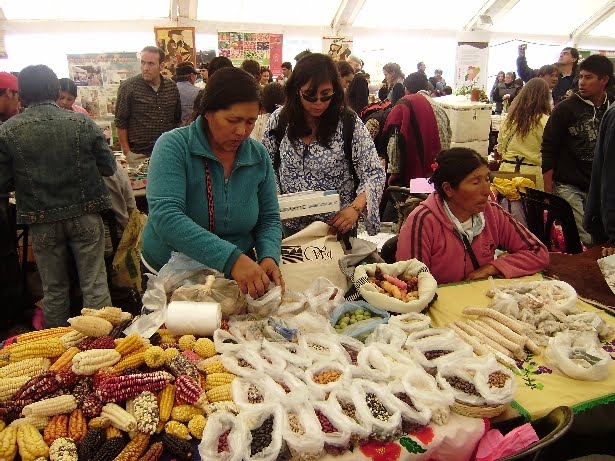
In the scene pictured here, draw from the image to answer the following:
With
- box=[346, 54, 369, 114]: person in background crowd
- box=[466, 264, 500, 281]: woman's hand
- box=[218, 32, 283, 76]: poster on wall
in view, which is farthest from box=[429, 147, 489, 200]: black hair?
box=[218, 32, 283, 76]: poster on wall

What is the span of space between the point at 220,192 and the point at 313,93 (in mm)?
875

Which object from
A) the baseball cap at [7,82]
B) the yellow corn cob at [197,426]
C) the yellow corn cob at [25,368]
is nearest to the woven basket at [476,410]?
the yellow corn cob at [197,426]

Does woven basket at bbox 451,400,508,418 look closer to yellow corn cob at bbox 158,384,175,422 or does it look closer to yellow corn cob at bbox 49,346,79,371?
yellow corn cob at bbox 158,384,175,422

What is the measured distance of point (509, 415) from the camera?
1.63 m

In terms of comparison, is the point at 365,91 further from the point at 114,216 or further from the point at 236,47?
the point at 236,47

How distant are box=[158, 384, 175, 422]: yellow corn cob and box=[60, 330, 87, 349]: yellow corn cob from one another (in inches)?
16.6

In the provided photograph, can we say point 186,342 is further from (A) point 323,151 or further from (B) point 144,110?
(B) point 144,110

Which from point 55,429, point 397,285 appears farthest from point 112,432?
point 397,285

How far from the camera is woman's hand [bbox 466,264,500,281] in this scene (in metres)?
2.65

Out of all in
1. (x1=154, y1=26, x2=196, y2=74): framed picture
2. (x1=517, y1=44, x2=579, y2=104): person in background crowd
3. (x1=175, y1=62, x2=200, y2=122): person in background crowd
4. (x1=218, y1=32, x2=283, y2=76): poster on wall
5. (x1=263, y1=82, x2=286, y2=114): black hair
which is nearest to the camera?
(x1=263, y1=82, x2=286, y2=114): black hair

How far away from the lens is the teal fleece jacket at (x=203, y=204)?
1943mm

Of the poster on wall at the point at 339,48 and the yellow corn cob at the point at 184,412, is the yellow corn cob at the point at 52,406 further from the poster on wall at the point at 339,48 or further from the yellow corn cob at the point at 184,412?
the poster on wall at the point at 339,48

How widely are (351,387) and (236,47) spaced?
29.2 ft

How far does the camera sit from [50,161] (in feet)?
10.7
